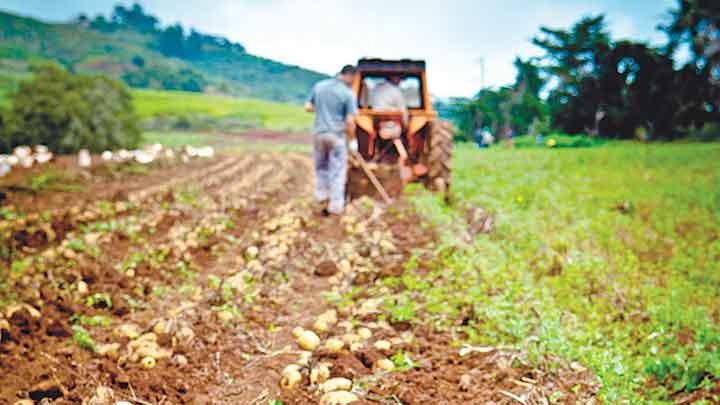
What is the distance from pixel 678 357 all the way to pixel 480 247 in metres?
1.99

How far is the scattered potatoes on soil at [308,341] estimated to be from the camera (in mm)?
2945

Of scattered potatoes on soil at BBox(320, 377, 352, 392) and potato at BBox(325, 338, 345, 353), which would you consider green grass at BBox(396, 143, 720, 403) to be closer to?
potato at BBox(325, 338, 345, 353)

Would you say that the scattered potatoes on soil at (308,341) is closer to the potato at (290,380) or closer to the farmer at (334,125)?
the potato at (290,380)

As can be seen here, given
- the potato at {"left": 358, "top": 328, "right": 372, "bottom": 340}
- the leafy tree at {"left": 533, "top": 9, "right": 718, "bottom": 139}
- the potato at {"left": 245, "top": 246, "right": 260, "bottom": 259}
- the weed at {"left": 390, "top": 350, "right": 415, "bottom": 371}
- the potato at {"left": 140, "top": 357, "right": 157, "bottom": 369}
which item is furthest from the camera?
the leafy tree at {"left": 533, "top": 9, "right": 718, "bottom": 139}

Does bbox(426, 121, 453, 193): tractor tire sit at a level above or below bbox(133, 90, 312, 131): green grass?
below

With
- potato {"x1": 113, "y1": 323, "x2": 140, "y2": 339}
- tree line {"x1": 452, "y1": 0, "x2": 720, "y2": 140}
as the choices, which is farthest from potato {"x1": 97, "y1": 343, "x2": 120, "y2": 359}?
tree line {"x1": 452, "y1": 0, "x2": 720, "y2": 140}

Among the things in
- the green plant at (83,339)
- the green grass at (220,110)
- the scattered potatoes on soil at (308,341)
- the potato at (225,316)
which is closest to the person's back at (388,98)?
the potato at (225,316)

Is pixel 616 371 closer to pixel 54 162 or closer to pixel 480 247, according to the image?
pixel 480 247

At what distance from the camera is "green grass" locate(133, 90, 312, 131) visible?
36938 millimetres

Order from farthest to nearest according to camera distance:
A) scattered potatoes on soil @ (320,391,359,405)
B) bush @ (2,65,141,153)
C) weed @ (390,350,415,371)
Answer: bush @ (2,65,141,153), weed @ (390,350,415,371), scattered potatoes on soil @ (320,391,359,405)

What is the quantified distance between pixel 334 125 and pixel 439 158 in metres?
1.85

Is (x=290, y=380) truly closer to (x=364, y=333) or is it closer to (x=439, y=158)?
(x=364, y=333)

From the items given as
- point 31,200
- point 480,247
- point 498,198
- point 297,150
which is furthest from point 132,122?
point 480,247

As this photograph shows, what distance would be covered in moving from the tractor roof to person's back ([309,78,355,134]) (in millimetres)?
1322
